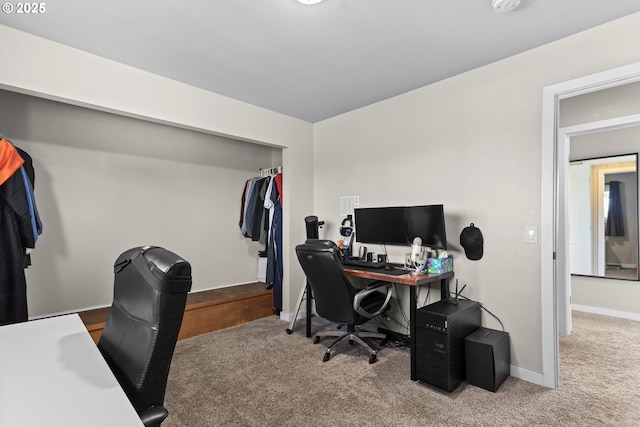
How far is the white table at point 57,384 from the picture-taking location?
0.77m

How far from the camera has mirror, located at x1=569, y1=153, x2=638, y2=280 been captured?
3.91 meters

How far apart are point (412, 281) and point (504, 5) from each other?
187 cm

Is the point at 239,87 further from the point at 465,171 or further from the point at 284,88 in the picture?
the point at 465,171

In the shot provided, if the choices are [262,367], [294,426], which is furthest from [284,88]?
[294,426]

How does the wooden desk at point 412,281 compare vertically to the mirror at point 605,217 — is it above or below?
below

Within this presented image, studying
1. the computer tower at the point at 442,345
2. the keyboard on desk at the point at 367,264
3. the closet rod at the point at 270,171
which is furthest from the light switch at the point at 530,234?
the closet rod at the point at 270,171

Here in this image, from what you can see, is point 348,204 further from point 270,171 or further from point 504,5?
point 504,5

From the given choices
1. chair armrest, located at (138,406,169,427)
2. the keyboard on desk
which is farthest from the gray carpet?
chair armrest, located at (138,406,169,427)

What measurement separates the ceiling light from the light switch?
1502 millimetres

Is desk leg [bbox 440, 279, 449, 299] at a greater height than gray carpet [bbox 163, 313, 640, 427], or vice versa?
desk leg [bbox 440, 279, 449, 299]

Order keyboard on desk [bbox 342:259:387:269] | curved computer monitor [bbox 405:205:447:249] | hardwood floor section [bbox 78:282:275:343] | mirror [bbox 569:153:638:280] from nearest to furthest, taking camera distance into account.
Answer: curved computer monitor [bbox 405:205:447:249], keyboard on desk [bbox 342:259:387:269], hardwood floor section [bbox 78:282:275:343], mirror [bbox 569:153:638:280]

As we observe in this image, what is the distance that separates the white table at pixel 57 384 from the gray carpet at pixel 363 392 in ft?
3.41

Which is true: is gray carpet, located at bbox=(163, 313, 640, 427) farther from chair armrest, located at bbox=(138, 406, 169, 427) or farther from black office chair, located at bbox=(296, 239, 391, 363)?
chair armrest, located at bbox=(138, 406, 169, 427)

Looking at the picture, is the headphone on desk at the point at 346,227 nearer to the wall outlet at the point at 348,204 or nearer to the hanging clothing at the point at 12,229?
the wall outlet at the point at 348,204
